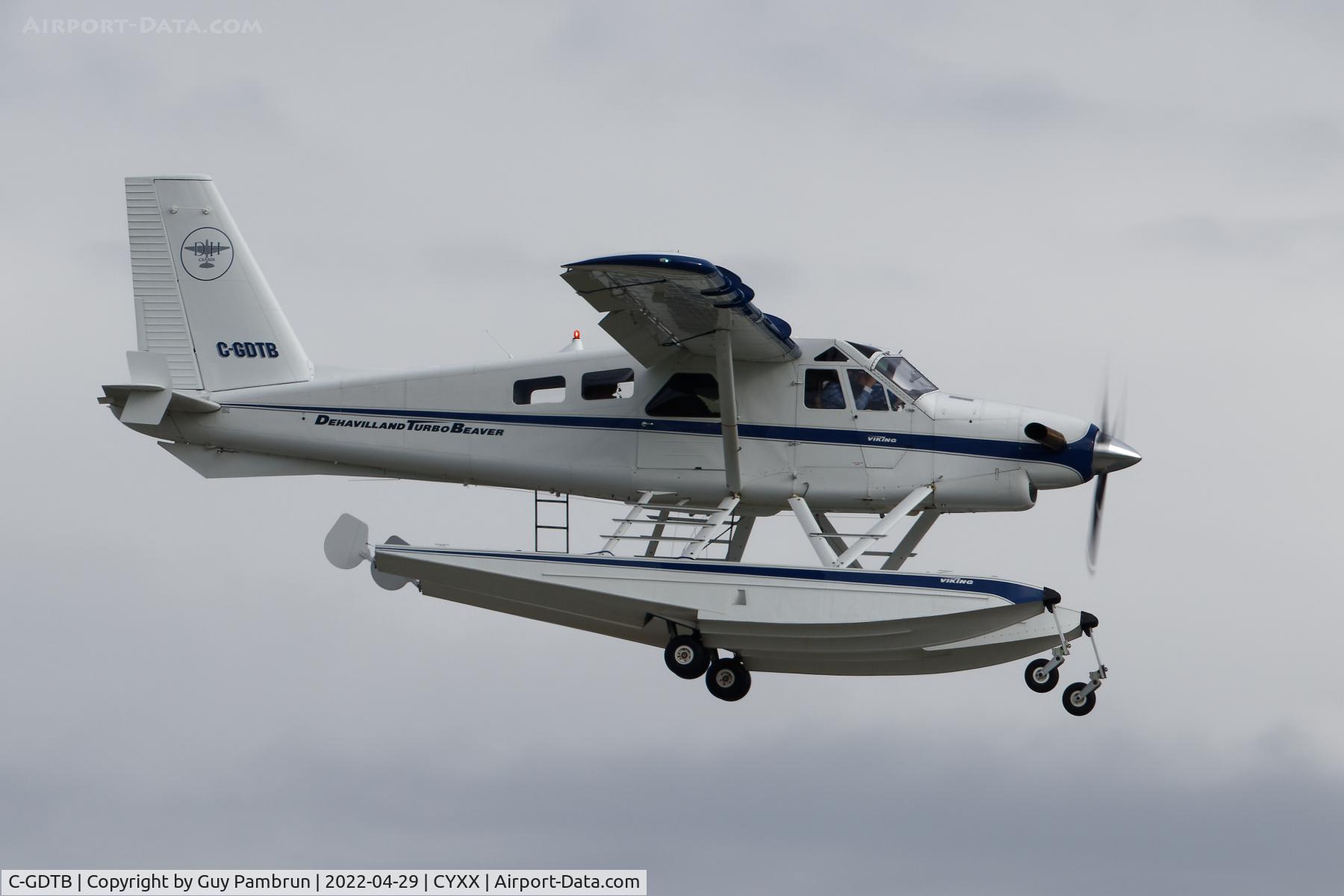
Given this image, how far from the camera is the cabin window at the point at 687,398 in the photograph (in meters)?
20.8

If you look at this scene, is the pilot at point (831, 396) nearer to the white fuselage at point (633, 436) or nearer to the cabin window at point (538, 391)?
the white fuselage at point (633, 436)

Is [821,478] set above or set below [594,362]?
below

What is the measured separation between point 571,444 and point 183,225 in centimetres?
534

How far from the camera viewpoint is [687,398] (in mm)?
20812

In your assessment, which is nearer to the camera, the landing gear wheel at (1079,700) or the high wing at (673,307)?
the high wing at (673,307)

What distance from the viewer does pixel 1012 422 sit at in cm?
2025

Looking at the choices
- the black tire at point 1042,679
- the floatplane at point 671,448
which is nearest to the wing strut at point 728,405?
the floatplane at point 671,448

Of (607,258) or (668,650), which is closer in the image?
(607,258)

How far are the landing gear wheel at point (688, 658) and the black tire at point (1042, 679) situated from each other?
332 cm

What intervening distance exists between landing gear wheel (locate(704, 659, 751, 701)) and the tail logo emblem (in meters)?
7.35

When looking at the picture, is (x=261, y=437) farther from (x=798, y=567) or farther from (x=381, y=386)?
(x=798, y=567)

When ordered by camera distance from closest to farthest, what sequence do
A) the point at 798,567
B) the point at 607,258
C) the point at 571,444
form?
the point at 607,258 < the point at 798,567 < the point at 571,444

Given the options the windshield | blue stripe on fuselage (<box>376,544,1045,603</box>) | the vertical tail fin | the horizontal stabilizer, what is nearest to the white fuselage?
the windshield

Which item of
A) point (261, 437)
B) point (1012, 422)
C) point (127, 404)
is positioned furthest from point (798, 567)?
point (127, 404)
